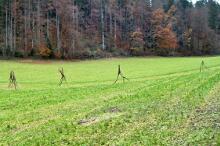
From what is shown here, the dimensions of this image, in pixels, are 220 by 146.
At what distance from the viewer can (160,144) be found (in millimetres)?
14070

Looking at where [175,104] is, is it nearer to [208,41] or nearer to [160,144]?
[160,144]

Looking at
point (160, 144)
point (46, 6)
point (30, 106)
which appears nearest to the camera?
point (160, 144)

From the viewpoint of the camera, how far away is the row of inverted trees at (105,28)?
8488 cm

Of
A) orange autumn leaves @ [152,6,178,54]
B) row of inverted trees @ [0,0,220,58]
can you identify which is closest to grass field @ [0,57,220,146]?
row of inverted trees @ [0,0,220,58]

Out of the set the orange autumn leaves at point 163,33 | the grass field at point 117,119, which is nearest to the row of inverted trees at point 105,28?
the orange autumn leaves at point 163,33

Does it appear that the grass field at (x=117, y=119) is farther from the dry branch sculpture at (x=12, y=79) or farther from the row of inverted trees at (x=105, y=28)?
the row of inverted trees at (x=105, y=28)

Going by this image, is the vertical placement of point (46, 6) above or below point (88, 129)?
above

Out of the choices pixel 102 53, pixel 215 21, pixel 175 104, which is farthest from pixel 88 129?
pixel 215 21

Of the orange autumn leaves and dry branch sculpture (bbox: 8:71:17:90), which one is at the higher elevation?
the orange autumn leaves

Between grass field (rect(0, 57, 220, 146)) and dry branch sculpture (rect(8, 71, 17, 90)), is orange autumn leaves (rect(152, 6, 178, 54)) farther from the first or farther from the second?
grass field (rect(0, 57, 220, 146))

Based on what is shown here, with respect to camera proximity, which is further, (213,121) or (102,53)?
(102,53)

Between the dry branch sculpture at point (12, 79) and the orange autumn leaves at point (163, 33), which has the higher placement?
the orange autumn leaves at point (163, 33)

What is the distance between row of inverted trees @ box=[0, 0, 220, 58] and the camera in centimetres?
8488

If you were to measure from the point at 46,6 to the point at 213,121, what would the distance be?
249 ft
